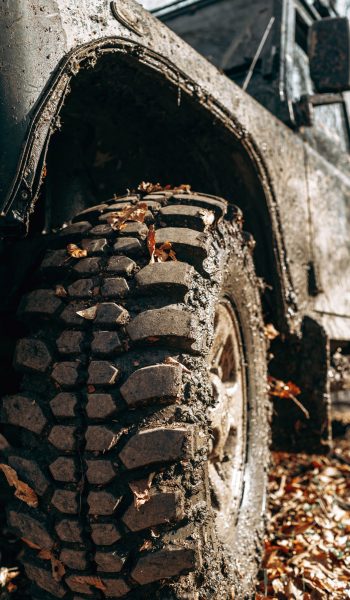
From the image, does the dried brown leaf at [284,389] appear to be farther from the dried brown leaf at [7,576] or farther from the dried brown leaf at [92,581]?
the dried brown leaf at [92,581]

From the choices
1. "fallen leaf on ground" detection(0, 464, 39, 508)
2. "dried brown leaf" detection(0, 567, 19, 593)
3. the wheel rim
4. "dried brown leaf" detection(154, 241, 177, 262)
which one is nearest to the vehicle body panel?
"dried brown leaf" detection(154, 241, 177, 262)

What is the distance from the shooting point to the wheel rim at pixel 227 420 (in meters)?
2.07

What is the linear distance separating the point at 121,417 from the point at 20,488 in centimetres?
36

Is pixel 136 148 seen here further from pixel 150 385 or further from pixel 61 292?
pixel 150 385

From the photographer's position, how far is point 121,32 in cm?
177

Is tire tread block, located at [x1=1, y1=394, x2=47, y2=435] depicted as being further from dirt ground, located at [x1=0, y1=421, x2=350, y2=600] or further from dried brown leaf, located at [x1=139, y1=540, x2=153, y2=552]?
dirt ground, located at [x1=0, y1=421, x2=350, y2=600]

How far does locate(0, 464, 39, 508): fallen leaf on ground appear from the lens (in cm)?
159

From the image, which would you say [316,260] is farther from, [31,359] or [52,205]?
[31,359]

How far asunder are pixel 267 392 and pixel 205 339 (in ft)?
3.32

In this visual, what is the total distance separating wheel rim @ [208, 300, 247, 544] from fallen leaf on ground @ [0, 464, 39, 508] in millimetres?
642

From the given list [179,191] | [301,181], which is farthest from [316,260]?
[179,191]

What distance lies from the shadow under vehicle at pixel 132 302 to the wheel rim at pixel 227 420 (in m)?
0.01

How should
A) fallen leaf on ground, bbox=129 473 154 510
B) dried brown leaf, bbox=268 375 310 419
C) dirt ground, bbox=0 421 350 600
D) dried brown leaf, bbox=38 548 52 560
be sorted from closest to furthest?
1. fallen leaf on ground, bbox=129 473 154 510
2. dried brown leaf, bbox=38 548 52 560
3. dirt ground, bbox=0 421 350 600
4. dried brown leaf, bbox=268 375 310 419

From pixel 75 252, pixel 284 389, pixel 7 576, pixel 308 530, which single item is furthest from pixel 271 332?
pixel 7 576
